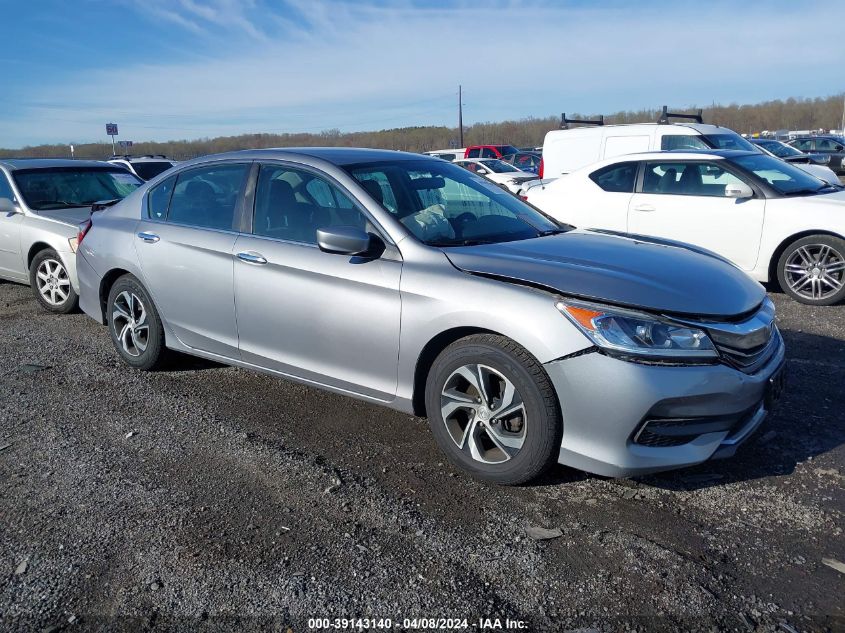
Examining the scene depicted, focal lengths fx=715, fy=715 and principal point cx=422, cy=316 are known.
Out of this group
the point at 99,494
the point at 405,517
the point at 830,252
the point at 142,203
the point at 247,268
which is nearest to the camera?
the point at 405,517

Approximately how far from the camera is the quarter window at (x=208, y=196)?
466cm

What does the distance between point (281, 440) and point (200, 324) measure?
110cm

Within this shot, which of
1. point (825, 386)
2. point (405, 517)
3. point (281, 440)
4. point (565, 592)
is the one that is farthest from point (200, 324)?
point (825, 386)

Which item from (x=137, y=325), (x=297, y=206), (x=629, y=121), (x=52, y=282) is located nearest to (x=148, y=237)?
(x=137, y=325)

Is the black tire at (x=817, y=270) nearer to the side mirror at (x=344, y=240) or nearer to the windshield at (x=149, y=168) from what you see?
the side mirror at (x=344, y=240)

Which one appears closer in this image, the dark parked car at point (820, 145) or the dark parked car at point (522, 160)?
the dark parked car at point (522, 160)

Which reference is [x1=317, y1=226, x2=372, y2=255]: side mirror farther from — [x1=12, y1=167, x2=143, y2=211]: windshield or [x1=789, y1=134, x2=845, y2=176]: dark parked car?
[x1=789, y1=134, x2=845, y2=176]: dark parked car

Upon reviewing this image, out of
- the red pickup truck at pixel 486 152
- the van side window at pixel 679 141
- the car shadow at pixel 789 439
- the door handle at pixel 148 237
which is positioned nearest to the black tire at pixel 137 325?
the door handle at pixel 148 237

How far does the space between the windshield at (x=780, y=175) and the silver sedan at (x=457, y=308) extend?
421 centimetres

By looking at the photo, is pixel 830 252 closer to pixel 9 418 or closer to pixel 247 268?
pixel 247 268

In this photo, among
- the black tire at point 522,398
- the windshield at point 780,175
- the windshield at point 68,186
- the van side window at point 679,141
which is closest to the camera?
the black tire at point 522,398

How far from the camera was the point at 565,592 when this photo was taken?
107 inches

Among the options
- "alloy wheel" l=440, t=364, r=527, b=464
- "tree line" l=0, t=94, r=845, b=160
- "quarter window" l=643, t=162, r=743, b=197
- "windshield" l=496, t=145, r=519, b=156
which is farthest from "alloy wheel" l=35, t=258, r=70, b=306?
"tree line" l=0, t=94, r=845, b=160

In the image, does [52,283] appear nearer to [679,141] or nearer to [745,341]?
[745,341]
